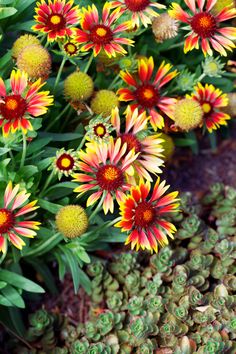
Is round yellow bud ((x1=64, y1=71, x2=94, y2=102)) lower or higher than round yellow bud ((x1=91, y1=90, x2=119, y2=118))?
higher

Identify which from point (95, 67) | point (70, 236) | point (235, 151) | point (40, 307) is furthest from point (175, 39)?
point (40, 307)

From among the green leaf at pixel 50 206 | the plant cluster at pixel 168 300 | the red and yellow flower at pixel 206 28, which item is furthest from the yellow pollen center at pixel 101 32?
the plant cluster at pixel 168 300

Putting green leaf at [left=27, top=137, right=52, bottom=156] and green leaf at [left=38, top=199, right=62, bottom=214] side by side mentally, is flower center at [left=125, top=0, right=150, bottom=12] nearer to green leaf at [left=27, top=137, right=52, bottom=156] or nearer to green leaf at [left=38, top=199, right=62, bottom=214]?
green leaf at [left=27, top=137, right=52, bottom=156]

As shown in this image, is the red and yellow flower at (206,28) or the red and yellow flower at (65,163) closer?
the red and yellow flower at (65,163)

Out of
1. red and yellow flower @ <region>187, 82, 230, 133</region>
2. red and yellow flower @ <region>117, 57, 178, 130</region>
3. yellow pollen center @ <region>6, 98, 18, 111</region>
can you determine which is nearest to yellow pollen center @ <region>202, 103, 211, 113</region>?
red and yellow flower @ <region>187, 82, 230, 133</region>

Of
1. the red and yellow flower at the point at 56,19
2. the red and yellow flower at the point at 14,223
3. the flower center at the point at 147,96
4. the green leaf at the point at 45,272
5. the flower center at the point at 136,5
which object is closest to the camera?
the red and yellow flower at the point at 14,223

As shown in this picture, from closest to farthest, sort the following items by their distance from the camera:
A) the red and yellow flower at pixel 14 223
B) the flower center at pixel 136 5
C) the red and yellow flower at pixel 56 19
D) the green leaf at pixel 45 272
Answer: the red and yellow flower at pixel 14 223, the red and yellow flower at pixel 56 19, the flower center at pixel 136 5, the green leaf at pixel 45 272

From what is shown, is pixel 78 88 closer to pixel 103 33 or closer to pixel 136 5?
pixel 103 33

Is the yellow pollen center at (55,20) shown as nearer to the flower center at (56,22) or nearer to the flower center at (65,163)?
the flower center at (56,22)
